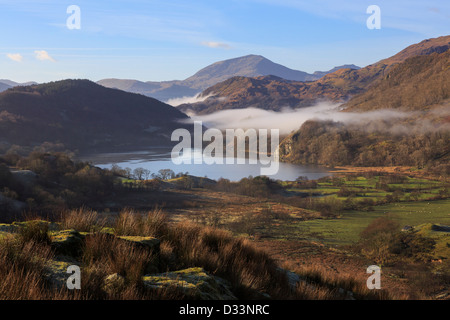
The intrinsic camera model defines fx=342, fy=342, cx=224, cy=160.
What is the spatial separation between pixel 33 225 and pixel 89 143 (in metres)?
207

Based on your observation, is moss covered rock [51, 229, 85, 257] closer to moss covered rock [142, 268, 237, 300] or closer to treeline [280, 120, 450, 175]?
moss covered rock [142, 268, 237, 300]

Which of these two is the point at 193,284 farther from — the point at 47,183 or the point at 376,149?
the point at 376,149

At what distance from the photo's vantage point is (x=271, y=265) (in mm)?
7297

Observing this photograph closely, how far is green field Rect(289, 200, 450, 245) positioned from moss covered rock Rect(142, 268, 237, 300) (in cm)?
3588

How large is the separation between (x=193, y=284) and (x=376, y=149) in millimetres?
179442

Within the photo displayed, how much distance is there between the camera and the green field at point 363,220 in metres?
41.5

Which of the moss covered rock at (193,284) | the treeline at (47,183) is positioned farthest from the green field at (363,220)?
the moss covered rock at (193,284)

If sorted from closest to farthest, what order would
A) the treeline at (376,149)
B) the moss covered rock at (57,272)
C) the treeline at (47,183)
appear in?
the moss covered rock at (57,272), the treeline at (47,183), the treeline at (376,149)

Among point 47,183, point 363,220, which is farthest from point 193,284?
point 363,220

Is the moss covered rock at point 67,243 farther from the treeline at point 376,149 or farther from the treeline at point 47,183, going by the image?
the treeline at point 376,149

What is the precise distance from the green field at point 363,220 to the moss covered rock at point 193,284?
35.9 meters
